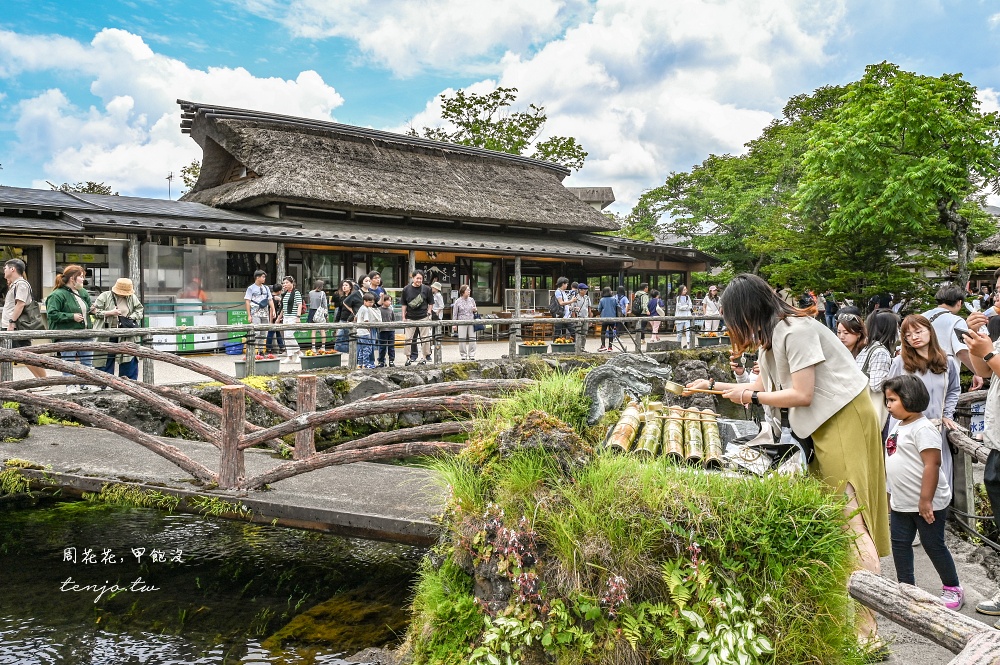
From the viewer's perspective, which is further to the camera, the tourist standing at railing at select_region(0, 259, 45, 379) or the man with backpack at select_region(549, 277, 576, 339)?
the man with backpack at select_region(549, 277, 576, 339)

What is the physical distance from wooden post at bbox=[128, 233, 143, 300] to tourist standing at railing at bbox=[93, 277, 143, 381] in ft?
13.9

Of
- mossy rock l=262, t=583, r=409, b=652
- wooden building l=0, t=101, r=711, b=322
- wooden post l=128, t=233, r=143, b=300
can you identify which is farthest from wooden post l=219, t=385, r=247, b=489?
wooden post l=128, t=233, r=143, b=300

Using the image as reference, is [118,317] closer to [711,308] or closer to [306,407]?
[306,407]

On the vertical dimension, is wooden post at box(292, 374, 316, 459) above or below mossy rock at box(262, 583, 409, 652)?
above

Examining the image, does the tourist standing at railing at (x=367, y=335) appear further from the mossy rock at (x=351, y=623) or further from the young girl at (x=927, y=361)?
the young girl at (x=927, y=361)

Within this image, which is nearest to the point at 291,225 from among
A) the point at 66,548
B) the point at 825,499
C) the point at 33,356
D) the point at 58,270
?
the point at 58,270

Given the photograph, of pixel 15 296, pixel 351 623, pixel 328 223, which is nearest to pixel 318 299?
pixel 15 296

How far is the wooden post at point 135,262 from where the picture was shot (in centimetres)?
1259

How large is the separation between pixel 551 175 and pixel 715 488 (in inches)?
961

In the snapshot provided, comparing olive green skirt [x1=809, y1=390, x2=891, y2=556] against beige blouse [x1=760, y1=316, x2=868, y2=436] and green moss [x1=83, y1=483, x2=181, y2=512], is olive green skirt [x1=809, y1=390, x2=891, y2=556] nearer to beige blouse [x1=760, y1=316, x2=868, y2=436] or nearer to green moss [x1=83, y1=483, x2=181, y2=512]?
beige blouse [x1=760, y1=316, x2=868, y2=436]

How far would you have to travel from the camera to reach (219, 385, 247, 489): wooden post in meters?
5.07

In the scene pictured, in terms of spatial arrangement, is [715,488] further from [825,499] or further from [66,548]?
[66,548]

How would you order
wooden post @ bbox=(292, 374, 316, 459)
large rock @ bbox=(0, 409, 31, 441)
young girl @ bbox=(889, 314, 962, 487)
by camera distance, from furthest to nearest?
large rock @ bbox=(0, 409, 31, 441), wooden post @ bbox=(292, 374, 316, 459), young girl @ bbox=(889, 314, 962, 487)

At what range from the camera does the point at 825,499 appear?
2.65 metres
